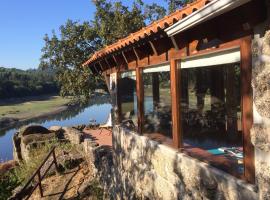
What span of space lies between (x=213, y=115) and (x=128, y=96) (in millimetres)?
2124

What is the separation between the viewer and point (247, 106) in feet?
11.7

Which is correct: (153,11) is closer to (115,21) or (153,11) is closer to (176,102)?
(115,21)

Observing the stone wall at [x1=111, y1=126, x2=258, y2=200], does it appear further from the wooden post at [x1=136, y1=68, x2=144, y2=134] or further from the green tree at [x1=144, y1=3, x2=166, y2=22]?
the green tree at [x1=144, y1=3, x2=166, y2=22]

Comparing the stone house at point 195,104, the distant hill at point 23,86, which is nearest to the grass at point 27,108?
the distant hill at point 23,86

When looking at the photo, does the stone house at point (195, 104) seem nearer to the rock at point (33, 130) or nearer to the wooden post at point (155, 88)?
the wooden post at point (155, 88)

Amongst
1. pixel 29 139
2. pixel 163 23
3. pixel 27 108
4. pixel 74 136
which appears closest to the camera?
pixel 163 23

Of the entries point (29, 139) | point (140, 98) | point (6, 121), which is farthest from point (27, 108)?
point (140, 98)

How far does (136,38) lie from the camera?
5625 millimetres

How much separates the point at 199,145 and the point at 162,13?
700 inches

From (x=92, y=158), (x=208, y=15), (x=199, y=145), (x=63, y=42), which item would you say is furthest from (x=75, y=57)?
(x=208, y=15)

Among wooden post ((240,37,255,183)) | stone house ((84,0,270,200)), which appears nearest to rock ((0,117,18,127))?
stone house ((84,0,270,200))

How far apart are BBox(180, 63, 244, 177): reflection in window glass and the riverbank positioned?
53300 millimetres

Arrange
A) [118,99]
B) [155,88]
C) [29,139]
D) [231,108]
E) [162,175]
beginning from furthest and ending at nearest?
1. [29,139]
2. [118,99]
3. [155,88]
4. [231,108]
5. [162,175]

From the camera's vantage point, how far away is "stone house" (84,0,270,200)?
3.27 meters
